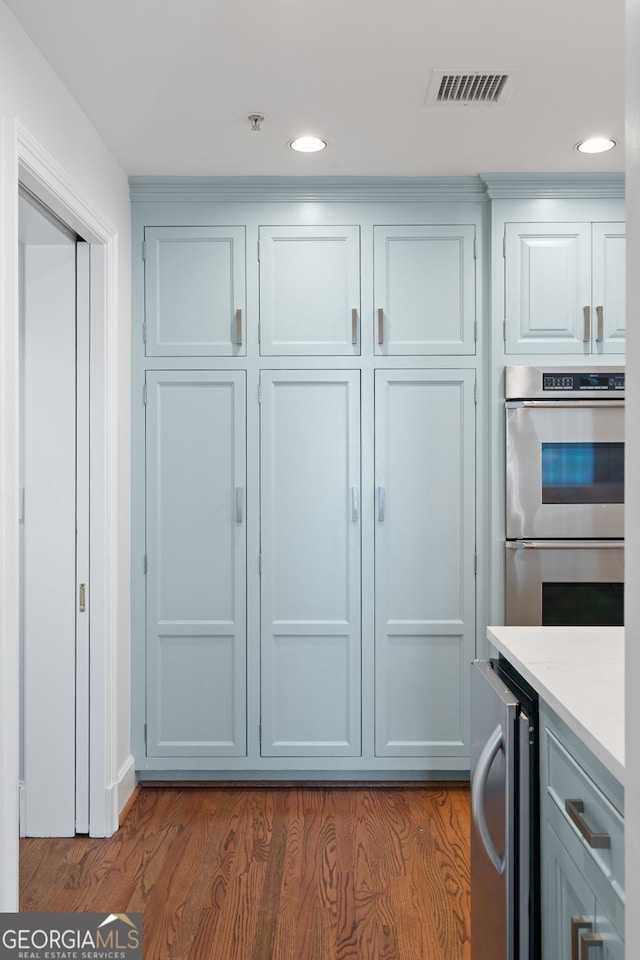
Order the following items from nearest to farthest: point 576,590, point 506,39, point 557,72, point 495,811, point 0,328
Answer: point 495,811 < point 0,328 < point 506,39 < point 557,72 < point 576,590

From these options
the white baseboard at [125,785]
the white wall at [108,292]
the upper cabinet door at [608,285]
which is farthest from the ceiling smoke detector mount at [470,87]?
the white baseboard at [125,785]

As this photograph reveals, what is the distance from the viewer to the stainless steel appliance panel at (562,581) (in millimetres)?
3146

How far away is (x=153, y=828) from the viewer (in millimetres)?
2879

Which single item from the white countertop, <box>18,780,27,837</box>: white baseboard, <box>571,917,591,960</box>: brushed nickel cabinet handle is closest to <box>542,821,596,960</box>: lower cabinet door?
<box>571,917,591,960</box>: brushed nickel cabinet handle

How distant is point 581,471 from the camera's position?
315 centimetres

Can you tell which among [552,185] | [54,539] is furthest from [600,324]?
[54,539]

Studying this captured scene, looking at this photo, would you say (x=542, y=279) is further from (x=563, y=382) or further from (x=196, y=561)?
(x=196, y=561)

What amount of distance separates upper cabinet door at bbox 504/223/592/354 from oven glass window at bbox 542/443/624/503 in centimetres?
44

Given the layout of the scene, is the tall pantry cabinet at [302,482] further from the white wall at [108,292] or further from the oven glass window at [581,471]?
the oven glass window at [581,471]

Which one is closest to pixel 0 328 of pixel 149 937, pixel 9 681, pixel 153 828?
pixel 9 681

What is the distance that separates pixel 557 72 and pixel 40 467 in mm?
2188

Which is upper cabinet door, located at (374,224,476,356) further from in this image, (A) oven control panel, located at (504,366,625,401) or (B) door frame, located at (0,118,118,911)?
(B) door frame, located at (0,118,118,911)

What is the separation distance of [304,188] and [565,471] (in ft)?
5.26

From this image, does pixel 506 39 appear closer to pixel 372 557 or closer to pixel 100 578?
pixel 372 557
